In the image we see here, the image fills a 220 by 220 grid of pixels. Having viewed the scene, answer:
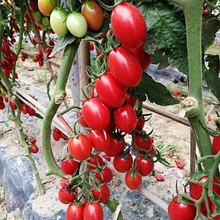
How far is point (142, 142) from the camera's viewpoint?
2.19 ft

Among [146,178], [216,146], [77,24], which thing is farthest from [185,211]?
[146,178]

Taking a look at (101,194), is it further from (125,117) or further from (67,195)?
(125,117)

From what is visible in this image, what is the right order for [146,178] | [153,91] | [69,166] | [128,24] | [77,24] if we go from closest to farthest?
1. [128,24]
2. [77,24]
3. [153,91]
4. [69,166]
5. [146,178]

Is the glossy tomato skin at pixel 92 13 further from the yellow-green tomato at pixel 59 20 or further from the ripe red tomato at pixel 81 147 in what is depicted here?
the ripe red tomato at pixel 81 147

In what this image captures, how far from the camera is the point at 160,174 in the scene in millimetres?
1486

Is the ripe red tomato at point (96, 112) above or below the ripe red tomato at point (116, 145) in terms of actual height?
above

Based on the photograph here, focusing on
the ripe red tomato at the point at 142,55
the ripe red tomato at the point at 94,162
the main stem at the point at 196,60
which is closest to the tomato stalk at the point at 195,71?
the main stem at the point at 196,60

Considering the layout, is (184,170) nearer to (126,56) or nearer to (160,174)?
(160,174)

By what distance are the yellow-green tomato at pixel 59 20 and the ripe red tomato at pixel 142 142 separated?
268mm

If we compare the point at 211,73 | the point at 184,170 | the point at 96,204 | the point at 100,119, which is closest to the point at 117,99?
the point at 100,119

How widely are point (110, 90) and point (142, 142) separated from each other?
0.23 meters

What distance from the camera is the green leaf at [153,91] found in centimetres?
59

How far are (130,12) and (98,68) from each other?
0.15 meters

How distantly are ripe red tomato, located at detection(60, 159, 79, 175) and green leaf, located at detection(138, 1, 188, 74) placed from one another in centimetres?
35
